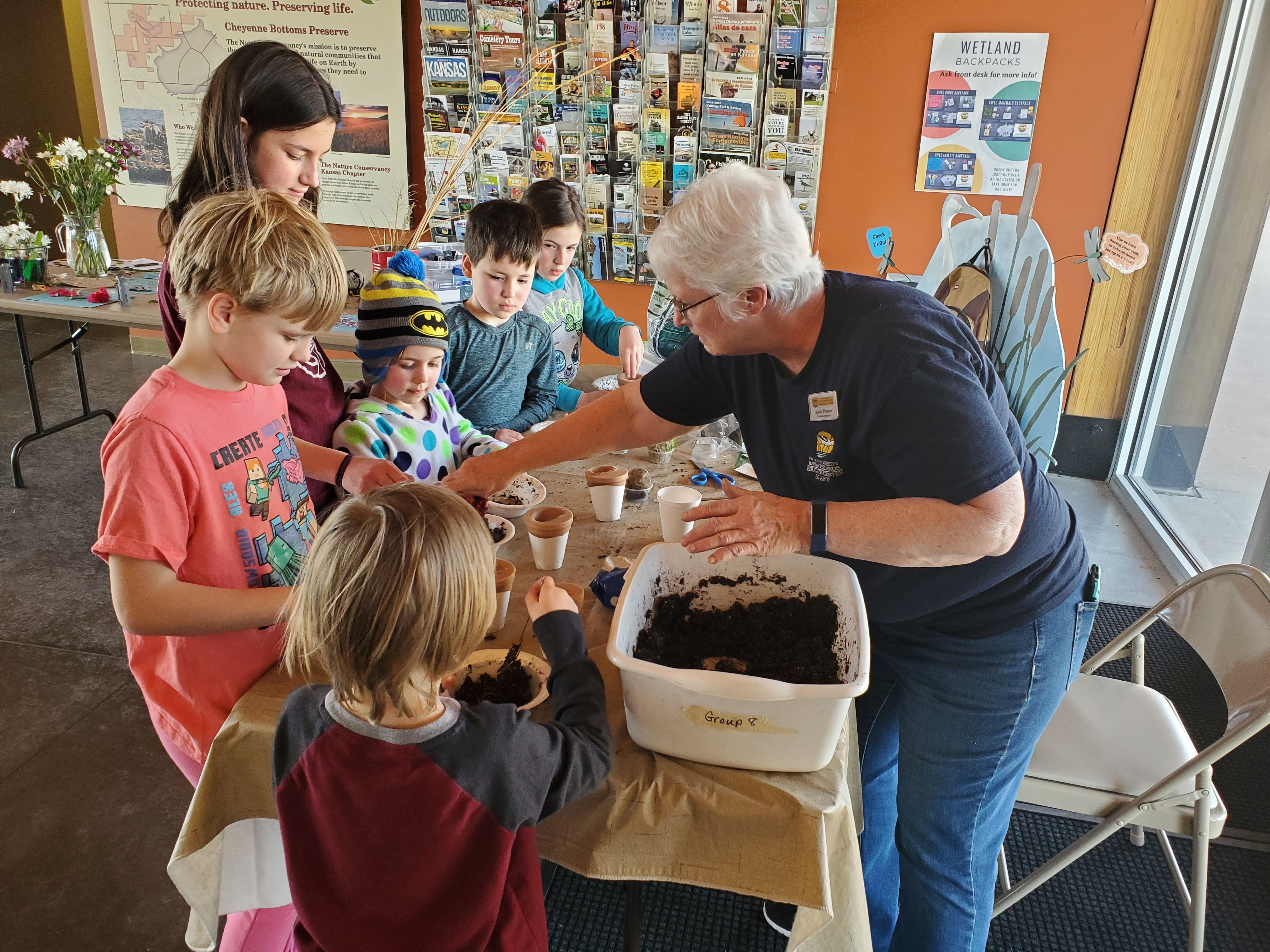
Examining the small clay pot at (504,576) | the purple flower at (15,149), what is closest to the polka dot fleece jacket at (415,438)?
the small clay pot at (504,576)

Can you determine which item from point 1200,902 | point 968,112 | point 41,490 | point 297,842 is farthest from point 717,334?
point 41,490

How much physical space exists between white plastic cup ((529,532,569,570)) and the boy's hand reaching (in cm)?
23

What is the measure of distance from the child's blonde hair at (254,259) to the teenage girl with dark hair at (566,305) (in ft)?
3.98

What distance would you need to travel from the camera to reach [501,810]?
1.00 metres

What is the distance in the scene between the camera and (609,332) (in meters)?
3.11

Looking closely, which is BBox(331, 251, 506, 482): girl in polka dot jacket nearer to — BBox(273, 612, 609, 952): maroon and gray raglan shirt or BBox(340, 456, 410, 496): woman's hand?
BBox(340, 456, 410, 496): woman's hand

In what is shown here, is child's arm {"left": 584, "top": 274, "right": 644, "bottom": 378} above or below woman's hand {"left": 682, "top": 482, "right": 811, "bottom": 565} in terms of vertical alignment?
below

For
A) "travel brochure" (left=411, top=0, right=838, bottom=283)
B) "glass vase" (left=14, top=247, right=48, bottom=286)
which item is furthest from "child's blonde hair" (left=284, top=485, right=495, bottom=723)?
"glass vase" (left=14, top=247, right=48, bottom=286)

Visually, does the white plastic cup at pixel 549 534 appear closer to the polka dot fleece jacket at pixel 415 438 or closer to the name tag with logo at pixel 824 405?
the polka dot fleece jacket at pixel 415 438

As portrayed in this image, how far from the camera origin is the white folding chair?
151 cm

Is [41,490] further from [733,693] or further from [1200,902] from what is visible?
[1200,902]

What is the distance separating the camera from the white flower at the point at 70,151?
12.4 feet

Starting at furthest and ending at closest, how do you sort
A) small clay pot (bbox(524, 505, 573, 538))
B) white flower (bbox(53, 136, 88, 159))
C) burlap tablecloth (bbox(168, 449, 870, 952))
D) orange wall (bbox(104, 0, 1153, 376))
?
orange wall (bbox(104, 0, 1153, 376))
white flower (bbox(53, 136, 88, 159))
small clay pot (bbox(524, 505, 573, 538))
burlap tablecloth (bbox(168, 449, 870, 952))

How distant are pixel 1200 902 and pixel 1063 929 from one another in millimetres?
407
